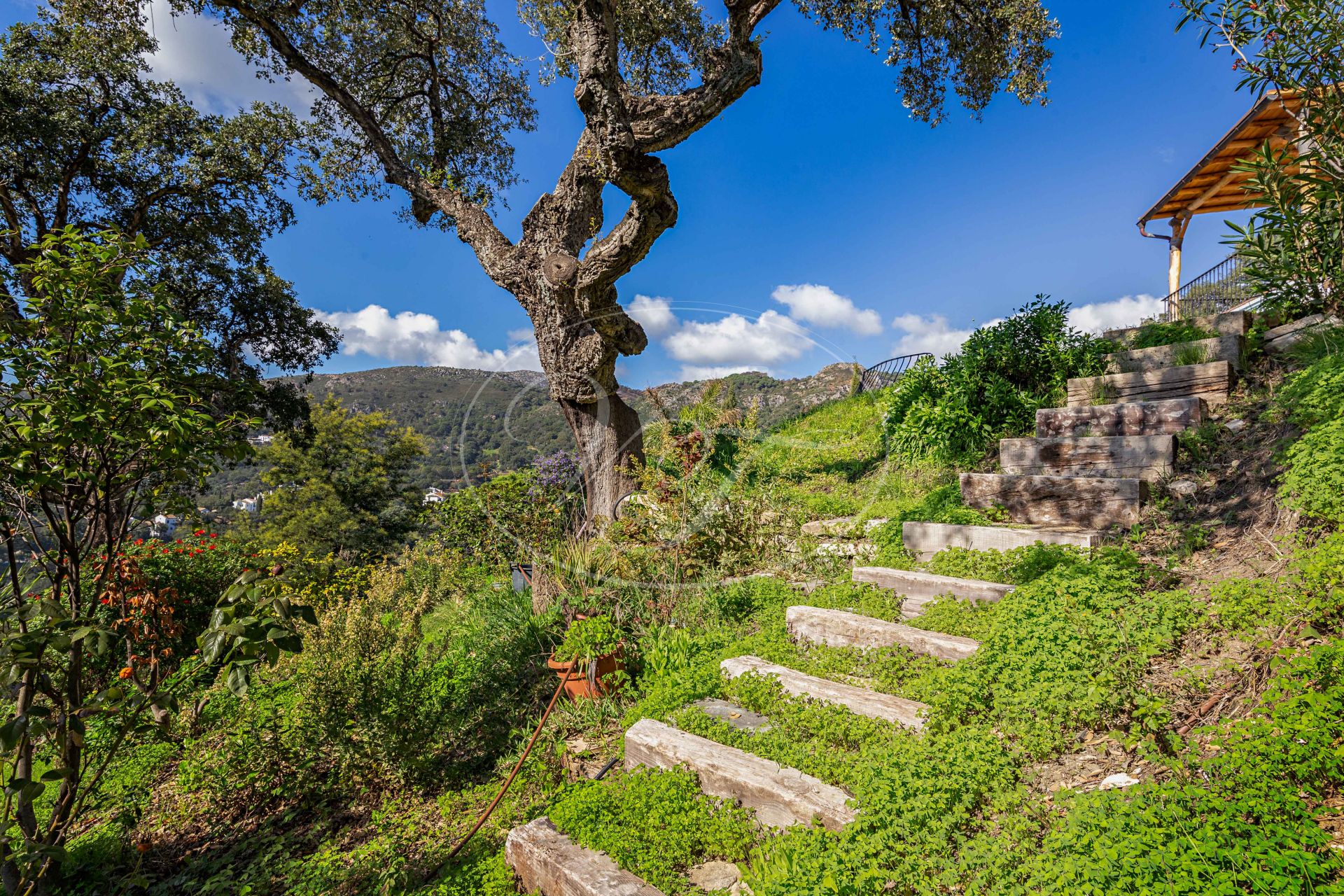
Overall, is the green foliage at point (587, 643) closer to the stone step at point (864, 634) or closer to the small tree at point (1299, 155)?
the stone step at point (864, 634)

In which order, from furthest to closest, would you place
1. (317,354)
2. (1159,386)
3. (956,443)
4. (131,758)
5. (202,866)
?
(317,354)
(956,443)
(1159,386)
(131,758)
(202,866)

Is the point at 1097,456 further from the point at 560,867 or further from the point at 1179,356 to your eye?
the point at 560,867

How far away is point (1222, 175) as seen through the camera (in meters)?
11.8

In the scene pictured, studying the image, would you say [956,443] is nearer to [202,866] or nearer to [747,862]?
[747,862]

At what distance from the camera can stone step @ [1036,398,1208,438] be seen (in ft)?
14.3

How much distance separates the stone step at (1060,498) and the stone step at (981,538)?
0.55ft

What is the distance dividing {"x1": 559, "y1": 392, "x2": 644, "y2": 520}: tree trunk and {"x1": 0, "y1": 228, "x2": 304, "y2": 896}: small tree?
3578 mm

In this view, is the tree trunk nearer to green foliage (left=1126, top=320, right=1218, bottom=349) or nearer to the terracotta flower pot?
the terracotta flower pot

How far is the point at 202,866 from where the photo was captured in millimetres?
2824

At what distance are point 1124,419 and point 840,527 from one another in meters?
2.38

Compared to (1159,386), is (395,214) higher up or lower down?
higher up

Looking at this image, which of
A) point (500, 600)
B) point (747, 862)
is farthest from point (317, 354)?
point (747, 862)

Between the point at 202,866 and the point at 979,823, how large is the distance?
352 cm

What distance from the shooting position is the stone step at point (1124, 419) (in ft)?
14.3
